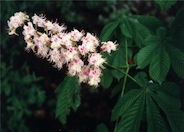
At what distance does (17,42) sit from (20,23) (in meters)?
1.49

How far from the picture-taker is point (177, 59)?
1.55 metres

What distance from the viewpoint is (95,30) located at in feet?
12.2

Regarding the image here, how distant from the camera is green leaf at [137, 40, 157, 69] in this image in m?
1.54

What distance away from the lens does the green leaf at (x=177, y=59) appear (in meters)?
1.51

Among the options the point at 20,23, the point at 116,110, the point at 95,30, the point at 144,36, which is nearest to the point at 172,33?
the point at 144,36

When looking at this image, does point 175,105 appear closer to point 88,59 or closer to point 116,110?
point 116,110

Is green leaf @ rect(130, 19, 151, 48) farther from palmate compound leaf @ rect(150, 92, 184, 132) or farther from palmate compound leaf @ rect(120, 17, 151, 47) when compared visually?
palmate compound leaf @ rect(150, 92, 184, 132)

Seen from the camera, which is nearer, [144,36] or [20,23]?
[20,23]

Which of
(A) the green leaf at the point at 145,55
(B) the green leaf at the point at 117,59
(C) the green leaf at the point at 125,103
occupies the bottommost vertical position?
(C) the green leaf at the point at 125,103

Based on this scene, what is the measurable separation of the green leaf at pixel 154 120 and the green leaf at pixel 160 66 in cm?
Result: 12

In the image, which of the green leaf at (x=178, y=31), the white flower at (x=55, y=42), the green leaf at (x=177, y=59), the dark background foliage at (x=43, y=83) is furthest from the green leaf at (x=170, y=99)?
the dark background foliage at (x=43, y=83)

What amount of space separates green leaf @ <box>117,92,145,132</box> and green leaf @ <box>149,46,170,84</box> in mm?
116

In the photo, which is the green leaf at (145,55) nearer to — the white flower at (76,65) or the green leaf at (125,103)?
the green leaf at (125,103)

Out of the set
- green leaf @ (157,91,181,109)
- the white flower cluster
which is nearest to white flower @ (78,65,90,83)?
the white flower cluster
